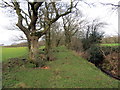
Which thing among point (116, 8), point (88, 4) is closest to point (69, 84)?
point (116, 8)

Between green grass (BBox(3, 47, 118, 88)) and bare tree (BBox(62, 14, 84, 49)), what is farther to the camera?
bare tree (BBox(62, 14, 84, 49))

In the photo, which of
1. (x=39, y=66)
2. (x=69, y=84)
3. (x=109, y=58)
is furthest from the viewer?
(x=109, y=58)

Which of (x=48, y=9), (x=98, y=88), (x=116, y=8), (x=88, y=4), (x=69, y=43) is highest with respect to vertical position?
(x=48, y=9)

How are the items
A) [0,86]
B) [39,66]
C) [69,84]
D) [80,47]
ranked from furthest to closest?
[80,47] < [39,66] < [69,84] < [0,86]

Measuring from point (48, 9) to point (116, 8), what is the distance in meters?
9.39

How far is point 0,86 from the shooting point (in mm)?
5430

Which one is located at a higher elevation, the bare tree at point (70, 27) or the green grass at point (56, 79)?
the bare tree at point (70, 27)

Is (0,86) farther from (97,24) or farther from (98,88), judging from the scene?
(97,24)

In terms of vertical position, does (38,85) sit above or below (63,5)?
below

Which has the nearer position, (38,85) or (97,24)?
(38,85)

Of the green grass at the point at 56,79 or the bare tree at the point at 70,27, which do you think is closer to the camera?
the green grass at the point at 56,79

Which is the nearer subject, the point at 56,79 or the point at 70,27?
the point at 56,79

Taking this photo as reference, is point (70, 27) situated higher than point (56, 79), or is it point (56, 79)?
point (70, 27)

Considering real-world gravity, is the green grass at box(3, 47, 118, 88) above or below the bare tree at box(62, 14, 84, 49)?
below
